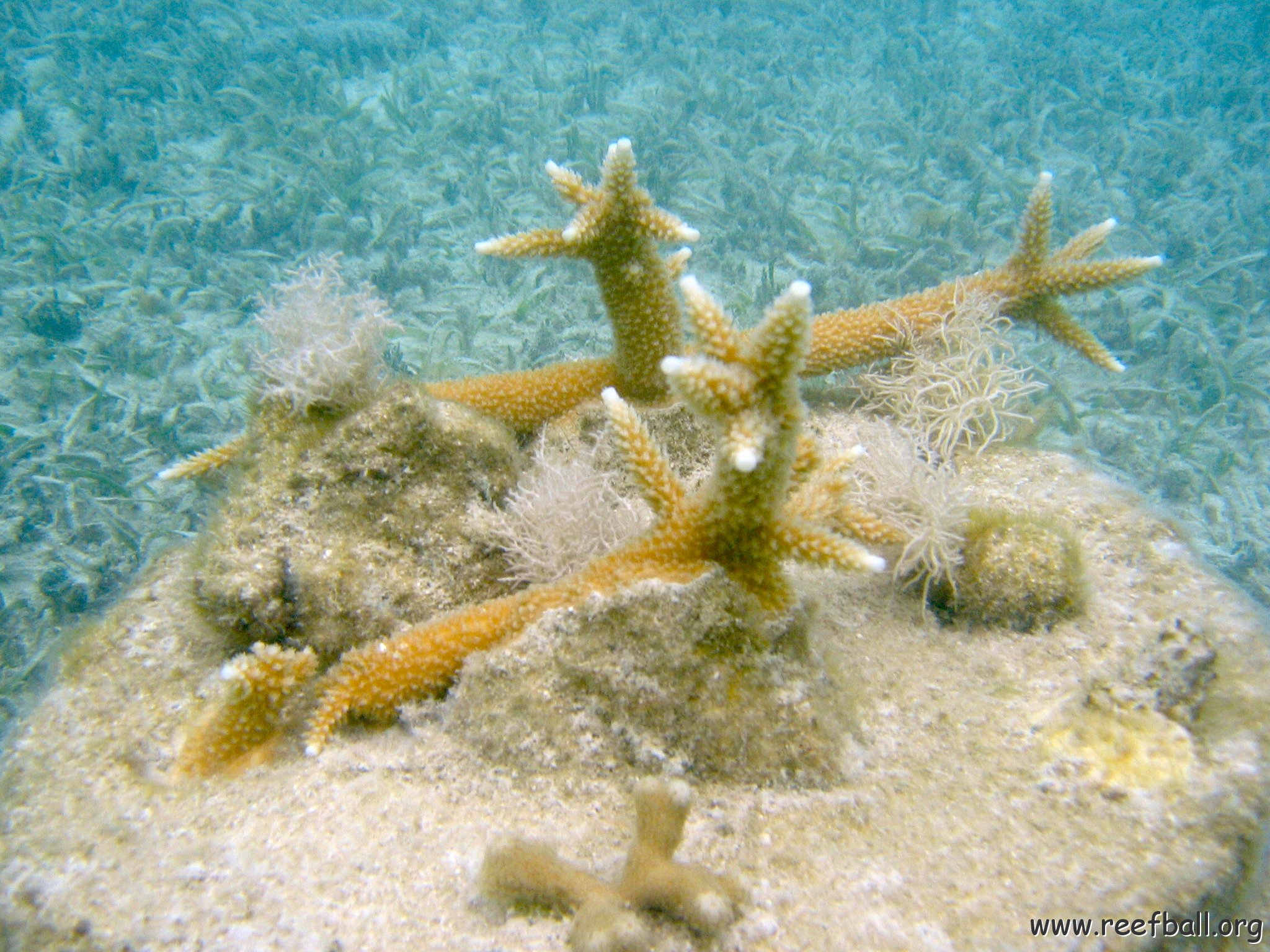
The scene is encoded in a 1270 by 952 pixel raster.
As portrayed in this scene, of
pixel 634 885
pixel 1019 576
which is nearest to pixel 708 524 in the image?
pixel 634 885

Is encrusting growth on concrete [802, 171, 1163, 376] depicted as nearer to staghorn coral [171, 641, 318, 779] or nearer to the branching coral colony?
the branching coral colony

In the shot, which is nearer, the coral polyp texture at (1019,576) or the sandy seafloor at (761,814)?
the sandy seafloor at (761,814)

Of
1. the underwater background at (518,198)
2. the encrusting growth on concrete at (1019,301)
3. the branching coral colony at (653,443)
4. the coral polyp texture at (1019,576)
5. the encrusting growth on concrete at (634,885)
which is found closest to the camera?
the encrusting growth on concrete at (634,885)

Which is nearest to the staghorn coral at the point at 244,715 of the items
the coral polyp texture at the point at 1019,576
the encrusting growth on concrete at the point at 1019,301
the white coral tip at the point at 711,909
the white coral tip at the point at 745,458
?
the white coral tip at the point at 711,909

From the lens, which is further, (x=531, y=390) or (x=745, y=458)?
(x=531, y=390)

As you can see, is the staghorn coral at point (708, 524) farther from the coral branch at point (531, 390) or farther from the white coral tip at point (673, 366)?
the coral branch at point (531, 390)

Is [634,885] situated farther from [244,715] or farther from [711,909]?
[244,715]

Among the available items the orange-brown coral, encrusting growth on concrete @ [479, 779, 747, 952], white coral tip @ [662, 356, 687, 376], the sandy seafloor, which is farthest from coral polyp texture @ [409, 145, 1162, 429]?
encrusting growth on concrete @ [479, 779, 747, 952]
